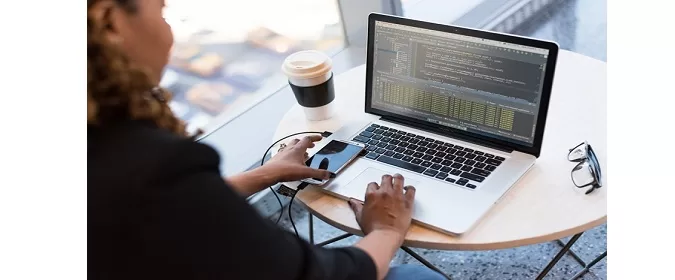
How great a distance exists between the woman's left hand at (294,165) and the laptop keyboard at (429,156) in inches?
4.7

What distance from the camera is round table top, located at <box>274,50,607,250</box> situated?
1146 mm

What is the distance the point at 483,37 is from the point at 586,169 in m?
0.31

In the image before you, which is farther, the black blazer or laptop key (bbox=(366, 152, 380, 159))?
laptop key (bbox=(366, 152, 380, 159))

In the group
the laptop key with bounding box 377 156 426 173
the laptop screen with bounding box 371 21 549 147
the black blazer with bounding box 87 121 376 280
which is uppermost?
the black blazer with bounding box 87 121 376 280

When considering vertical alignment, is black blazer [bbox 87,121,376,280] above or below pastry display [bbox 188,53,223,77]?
above

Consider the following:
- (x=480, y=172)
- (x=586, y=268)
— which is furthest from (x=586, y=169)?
(x=586, y=268)

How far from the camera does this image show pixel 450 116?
139cm

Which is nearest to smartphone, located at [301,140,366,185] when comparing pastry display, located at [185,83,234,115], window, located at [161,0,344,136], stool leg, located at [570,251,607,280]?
stool leg, located at [570,251,607,280]

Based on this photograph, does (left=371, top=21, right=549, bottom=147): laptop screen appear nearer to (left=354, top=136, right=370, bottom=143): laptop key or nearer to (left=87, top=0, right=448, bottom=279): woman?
(left=354, top=136, right=370, bottom=143): laptop key

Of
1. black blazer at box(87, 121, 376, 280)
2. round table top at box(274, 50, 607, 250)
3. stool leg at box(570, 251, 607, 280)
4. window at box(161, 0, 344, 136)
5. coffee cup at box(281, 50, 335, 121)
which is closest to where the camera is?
black blazer at box(87, 121, 376, 280)

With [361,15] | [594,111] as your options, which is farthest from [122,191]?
[361,15]

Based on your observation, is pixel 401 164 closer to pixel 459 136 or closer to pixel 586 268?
pixel 459 136

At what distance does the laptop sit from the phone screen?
2cm
